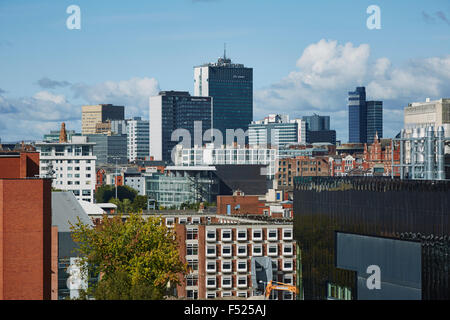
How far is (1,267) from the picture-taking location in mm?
43688

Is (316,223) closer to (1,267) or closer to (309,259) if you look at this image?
A: (309,259)

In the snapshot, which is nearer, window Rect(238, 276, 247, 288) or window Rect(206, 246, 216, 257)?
window Rect(206, 246, 216, 257)

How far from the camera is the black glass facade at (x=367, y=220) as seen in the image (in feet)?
133

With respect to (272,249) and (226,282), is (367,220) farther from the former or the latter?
(226,282)

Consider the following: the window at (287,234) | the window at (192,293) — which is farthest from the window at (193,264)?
the window at (287,234)

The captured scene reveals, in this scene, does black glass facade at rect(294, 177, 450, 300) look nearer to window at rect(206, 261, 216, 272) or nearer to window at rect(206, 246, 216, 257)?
window at rect(206, 246, 216, 257)

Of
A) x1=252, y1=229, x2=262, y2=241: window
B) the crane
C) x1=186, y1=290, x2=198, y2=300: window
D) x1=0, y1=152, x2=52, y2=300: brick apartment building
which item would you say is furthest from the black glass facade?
x1=186, y1=290, x2=198, y2=300: window

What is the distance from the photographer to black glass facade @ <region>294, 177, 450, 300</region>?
40.4 metres

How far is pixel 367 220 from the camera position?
45.6 m

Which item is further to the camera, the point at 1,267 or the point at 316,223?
the point at 316,223

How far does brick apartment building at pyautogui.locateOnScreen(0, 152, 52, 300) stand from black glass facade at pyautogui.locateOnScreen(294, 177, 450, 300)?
16424 millimetres

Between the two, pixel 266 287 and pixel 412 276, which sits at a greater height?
pixel 412 276

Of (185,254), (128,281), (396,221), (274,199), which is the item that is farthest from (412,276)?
(274,199)
